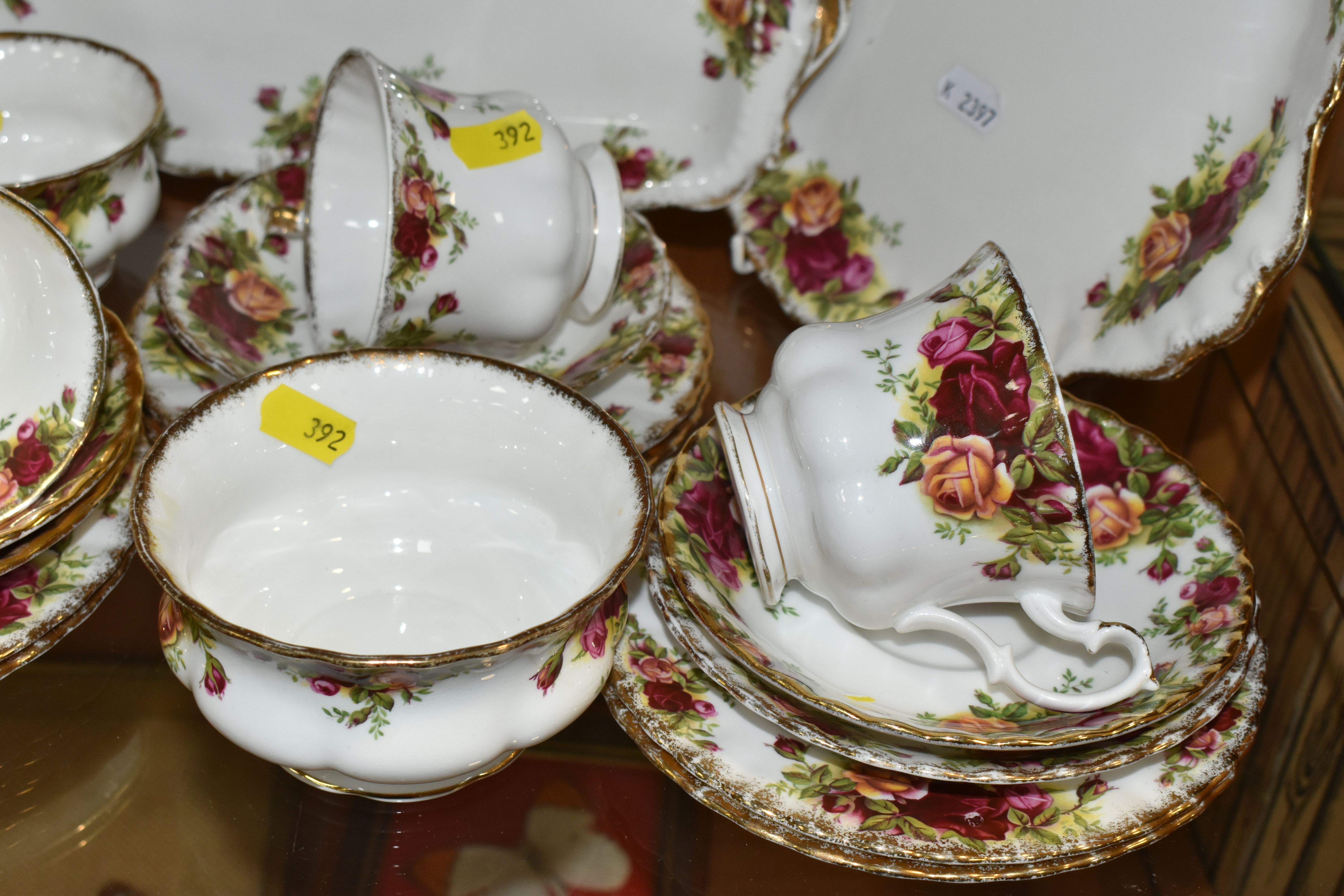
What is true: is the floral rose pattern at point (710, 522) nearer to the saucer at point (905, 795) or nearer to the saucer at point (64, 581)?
the saucer at point (905, 795)

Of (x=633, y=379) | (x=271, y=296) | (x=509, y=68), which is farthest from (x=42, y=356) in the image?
(x=509, y=68)

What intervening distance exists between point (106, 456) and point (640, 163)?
0.62 metres

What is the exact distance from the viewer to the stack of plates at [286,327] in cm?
97

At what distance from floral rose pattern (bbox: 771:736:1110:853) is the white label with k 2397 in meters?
0.57

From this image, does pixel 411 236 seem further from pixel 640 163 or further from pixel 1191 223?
pixel 1191 223

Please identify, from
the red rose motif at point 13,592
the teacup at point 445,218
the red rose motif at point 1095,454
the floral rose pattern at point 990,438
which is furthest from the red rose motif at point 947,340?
the red rose motif at point 13,592

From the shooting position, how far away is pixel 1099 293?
3.13ft

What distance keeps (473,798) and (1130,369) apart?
570 mm

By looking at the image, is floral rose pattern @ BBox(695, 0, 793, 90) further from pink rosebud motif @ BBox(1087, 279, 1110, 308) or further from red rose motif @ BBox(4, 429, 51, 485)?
red rose motif @ BBox(4, 429, 51, 485)

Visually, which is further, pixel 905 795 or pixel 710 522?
pixel 710 522

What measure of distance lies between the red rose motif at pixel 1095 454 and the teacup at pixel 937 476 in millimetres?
190

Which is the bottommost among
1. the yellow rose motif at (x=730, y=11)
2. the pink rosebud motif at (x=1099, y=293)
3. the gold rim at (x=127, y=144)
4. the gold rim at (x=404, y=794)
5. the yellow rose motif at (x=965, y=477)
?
the gold rim at (x=404, y=794)

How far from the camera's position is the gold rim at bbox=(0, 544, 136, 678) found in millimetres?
746

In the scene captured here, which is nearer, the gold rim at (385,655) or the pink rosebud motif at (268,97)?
the gold rim at (385,655)
